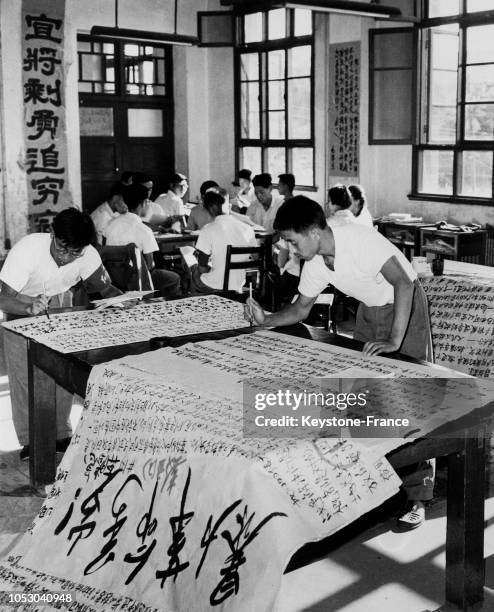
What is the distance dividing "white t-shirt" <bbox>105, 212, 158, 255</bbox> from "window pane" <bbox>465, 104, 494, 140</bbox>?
11.7 ft

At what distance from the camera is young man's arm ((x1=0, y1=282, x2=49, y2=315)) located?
3674mm

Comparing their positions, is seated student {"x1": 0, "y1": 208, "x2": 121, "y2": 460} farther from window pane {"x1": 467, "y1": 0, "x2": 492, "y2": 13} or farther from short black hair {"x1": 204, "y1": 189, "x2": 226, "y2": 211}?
window pane {"x1": 467, "y1": 0, "x2": 492, "y2": 13}

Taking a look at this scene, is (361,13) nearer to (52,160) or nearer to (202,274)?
(202,274)

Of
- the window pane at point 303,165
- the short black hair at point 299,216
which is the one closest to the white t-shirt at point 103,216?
the window pane at point 303,165

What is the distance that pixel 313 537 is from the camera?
211 centimetres

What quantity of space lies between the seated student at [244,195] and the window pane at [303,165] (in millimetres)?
545

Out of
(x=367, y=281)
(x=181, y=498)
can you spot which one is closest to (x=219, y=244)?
(x=367, y=281)

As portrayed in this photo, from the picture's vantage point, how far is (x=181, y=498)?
7.63 ft

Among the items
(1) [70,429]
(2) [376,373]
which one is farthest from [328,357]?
(1) [70,429]

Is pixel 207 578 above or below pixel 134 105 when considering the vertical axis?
below

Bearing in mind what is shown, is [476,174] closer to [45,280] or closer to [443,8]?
[443,8]

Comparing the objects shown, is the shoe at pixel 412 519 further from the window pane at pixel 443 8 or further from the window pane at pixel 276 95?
the window pane at pixel 276 95

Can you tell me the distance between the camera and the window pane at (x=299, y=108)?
32.0 ft

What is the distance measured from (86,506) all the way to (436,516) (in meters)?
1.50
